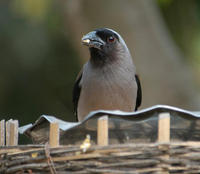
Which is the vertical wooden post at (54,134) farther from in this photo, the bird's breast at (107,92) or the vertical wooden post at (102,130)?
the bird's breast at (107,92)

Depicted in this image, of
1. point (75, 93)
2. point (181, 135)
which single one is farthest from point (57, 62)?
point (181, 135)

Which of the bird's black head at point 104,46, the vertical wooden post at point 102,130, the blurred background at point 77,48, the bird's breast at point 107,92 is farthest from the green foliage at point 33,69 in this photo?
the vertical wooden post at point 102,130

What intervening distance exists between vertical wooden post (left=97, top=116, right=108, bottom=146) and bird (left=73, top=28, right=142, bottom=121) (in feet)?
9.42

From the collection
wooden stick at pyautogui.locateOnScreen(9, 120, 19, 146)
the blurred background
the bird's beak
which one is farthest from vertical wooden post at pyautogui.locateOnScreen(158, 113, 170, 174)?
the blurred background

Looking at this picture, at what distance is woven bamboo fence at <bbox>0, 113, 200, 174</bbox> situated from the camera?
3.12 meters

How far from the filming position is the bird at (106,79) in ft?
20.2

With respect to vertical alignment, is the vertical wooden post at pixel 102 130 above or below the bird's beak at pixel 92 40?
below

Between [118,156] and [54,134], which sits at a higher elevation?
[54,134]

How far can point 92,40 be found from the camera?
20.0 feet

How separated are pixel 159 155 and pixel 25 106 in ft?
31.3

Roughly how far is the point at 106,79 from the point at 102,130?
315cm

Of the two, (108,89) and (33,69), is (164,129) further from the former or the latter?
(33,69)

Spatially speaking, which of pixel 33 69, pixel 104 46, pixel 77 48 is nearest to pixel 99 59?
pixel 104 46

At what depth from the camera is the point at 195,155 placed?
10.3ft
